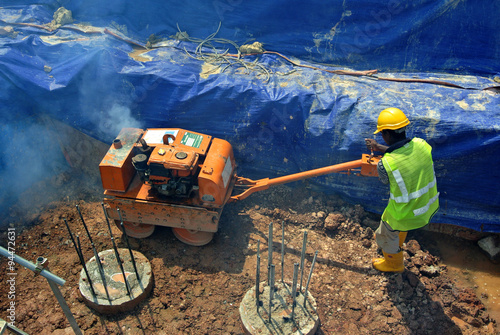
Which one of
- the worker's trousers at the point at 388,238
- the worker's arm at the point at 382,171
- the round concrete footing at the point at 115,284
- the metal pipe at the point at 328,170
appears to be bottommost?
the round concrete footing at the point at 115,284

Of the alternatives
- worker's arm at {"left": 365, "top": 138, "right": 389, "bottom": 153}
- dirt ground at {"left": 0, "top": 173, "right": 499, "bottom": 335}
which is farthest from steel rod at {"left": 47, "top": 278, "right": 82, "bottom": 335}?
worker's arm at {"left": 365, "top": 138, "right": 389, "bottom": 153}

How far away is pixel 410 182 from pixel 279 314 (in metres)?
2.09

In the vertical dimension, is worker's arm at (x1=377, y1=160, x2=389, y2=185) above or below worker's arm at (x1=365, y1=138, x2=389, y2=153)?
below

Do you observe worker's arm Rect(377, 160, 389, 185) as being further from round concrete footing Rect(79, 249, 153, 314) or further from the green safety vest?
round concrete footing Rect(79, 249, 153, 314)

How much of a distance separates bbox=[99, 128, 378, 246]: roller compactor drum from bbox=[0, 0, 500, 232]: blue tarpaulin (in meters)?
0.89

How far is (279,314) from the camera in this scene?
13.1 ft

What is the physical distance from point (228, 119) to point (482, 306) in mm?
4325

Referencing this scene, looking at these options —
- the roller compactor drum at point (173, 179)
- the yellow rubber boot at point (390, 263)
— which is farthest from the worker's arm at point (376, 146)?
the yellow rubber boot at point (390, 263)

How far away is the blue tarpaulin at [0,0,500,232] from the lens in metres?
Answer: 4.98

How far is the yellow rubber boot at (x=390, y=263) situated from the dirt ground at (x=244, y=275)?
0.09m

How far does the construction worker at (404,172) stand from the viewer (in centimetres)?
372

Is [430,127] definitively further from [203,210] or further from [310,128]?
[203,210]

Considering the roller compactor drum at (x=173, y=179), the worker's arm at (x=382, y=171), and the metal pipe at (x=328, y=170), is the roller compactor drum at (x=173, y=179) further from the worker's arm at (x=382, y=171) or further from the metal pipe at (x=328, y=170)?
the worker's arm at (x=382, y=171)

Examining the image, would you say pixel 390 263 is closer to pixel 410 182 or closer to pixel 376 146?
pixel 410 182
